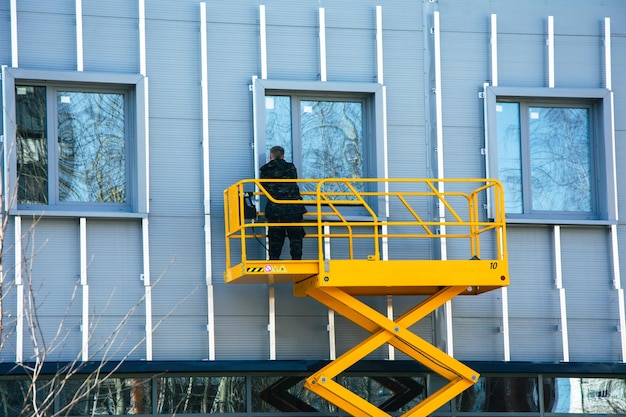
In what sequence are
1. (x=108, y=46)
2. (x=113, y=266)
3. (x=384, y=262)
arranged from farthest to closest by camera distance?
(x=108, y=46) < (x=113, y=266) < (x=384, y=262)

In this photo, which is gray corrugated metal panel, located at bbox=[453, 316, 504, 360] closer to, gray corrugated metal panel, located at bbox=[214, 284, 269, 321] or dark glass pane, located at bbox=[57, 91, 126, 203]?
gray corrugated metal panel, located at bbox=[214, 284, 269, 321]

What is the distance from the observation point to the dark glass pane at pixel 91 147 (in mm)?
13328

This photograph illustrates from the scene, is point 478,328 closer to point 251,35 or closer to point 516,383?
point 516,383

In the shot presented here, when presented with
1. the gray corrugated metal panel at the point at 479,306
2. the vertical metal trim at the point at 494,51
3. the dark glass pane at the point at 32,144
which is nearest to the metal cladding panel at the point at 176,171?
the dark glass pane at the point at 32,144

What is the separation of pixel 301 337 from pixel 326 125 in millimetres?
2892

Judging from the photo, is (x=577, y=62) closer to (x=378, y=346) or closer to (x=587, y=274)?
(x=587, y=274)

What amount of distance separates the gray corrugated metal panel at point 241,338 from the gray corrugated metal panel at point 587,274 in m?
4.19

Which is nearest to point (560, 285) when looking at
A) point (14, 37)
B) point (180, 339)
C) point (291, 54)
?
point (291, 54)

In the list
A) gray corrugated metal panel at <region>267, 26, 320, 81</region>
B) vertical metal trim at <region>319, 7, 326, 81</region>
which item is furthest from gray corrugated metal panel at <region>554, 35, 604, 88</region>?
gray corrugated metal panel at <region>267, 26, 320, 81</region>

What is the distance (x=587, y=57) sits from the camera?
14781 mm

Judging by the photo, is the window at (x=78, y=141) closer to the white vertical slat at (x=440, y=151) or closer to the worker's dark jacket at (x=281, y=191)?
the worker's dark jacket at (x=281, y=191)

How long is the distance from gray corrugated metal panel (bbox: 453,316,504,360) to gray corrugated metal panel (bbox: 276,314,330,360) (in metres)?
1.77

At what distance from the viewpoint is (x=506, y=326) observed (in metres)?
13.9

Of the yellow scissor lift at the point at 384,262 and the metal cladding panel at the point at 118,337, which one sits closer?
the yellow scissor lift at the point at 384,262
